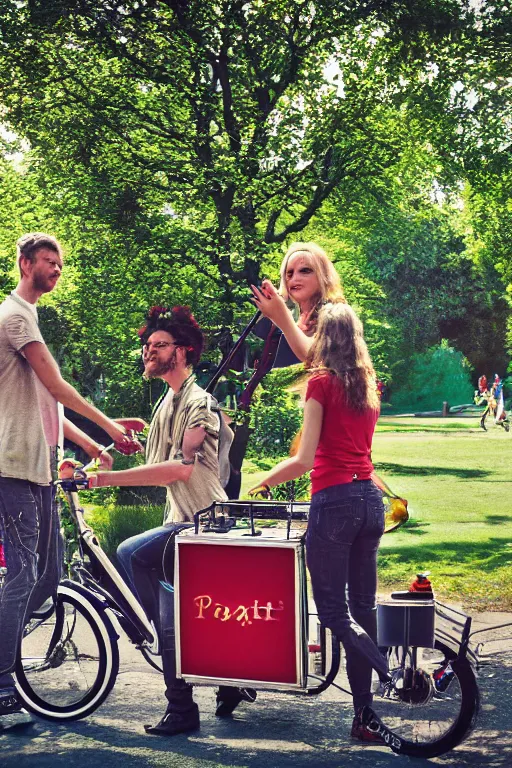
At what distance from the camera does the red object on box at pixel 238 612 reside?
4156 mm

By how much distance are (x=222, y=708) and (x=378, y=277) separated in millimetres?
10971

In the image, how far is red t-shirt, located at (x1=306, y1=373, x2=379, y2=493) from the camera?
413 centimetres

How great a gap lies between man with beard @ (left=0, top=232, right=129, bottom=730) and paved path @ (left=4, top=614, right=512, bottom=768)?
1.13 ft

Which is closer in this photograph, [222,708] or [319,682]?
[319,682]

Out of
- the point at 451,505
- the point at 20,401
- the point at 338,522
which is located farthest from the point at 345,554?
the point at 451,505

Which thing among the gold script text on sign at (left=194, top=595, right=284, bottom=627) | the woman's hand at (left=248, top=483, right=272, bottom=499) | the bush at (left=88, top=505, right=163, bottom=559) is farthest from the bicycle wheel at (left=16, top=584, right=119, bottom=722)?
the bush at (left=88, top=505, right=163, bottom=559)

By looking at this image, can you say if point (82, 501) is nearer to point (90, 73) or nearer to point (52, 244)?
point (90, 73)

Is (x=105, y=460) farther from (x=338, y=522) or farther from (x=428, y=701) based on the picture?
(x=428, y=701)

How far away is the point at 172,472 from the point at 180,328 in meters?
0.63

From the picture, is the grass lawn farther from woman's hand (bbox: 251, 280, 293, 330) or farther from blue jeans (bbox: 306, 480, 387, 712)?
woman's hand (bbox: 251, 280, 293, 330)

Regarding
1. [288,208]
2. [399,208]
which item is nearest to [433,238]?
[399,208]

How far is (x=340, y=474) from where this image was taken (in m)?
4.12

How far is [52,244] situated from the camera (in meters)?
4.77

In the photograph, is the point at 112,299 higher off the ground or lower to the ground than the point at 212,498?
higher
